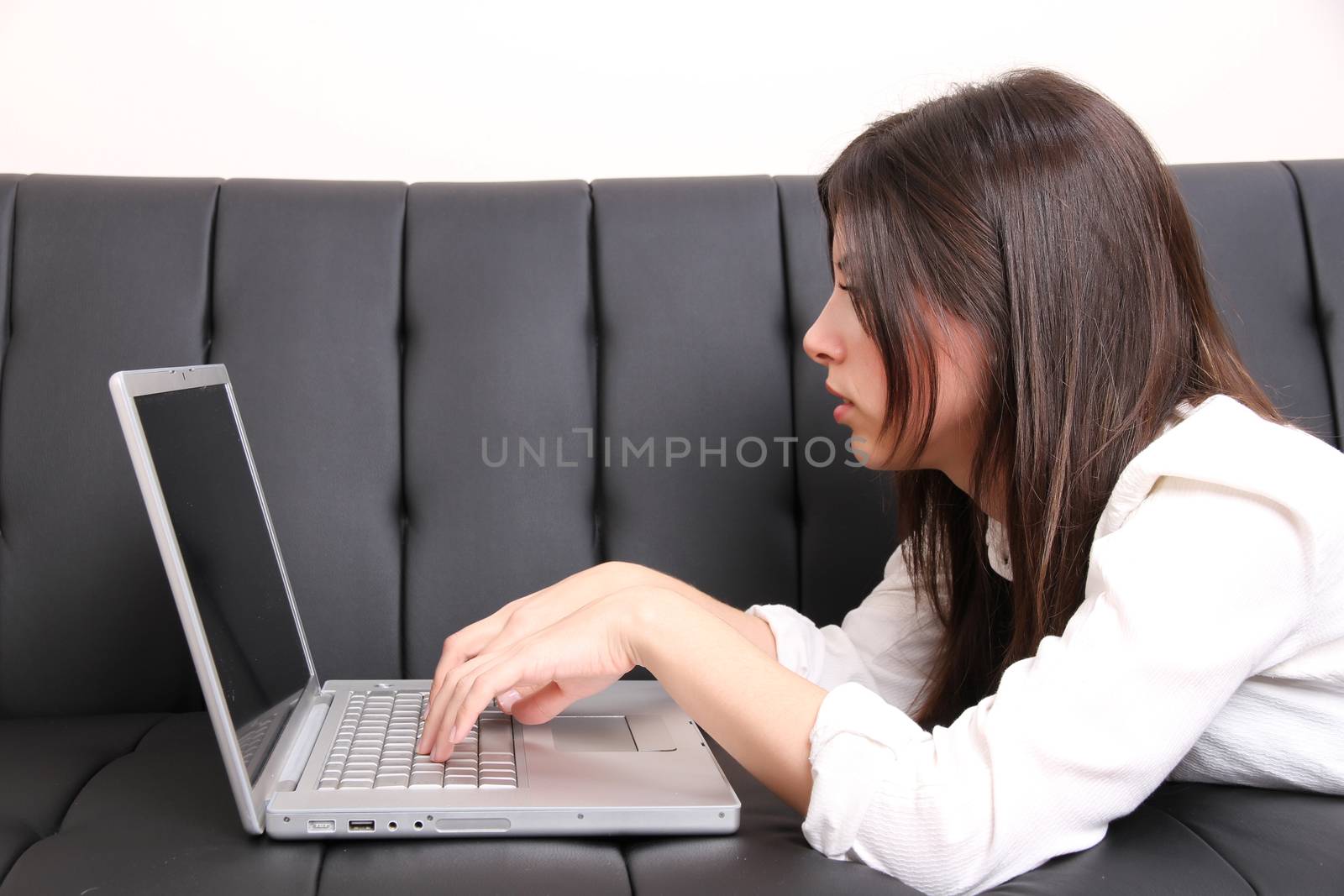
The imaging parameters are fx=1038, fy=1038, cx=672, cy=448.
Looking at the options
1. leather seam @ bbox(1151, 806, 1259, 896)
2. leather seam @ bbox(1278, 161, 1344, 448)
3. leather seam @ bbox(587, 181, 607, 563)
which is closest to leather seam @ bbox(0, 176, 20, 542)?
leather seam @ bbox(587, 181, 607, 563)

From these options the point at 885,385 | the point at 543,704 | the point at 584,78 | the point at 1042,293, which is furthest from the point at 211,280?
the point at 1042,293

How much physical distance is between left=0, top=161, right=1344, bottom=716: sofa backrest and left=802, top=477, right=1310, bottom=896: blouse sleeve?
0.54 meters

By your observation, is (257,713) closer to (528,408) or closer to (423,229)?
(528,408)

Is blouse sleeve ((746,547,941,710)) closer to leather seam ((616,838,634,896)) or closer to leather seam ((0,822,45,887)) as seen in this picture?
leather seam ((616,838,634,896))

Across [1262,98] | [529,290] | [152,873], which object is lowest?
[152,873]

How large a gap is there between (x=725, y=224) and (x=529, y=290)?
247 millimetres

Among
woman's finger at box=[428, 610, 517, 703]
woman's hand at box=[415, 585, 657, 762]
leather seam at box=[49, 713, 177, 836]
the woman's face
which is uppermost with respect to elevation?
the woman's face

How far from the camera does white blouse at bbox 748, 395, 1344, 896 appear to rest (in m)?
0.63

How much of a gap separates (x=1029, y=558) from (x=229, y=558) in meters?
0.64

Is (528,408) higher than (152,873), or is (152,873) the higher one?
(528,408)

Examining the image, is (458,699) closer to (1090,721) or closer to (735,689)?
(735,689)

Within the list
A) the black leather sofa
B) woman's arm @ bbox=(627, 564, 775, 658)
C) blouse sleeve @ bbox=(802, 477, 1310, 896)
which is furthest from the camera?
the black leather sofa

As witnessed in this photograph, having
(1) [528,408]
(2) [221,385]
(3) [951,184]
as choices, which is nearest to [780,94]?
(1) [528,408]

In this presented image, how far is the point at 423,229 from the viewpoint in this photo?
123 cm
